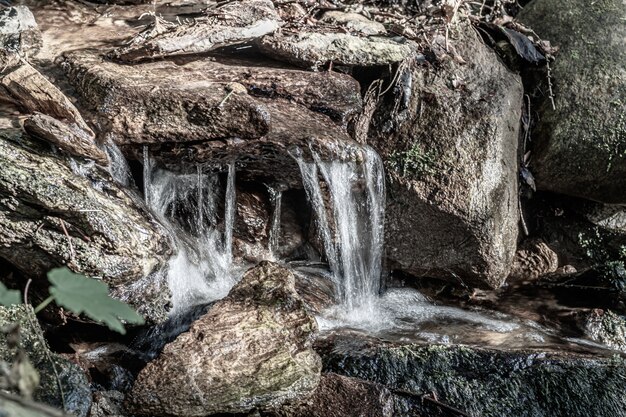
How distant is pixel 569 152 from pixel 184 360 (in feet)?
12.5

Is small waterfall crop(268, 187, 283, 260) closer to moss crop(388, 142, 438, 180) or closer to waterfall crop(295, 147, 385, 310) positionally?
waterfall crop(295, 147, 385, 310)

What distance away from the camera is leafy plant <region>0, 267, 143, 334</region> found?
1265 mm

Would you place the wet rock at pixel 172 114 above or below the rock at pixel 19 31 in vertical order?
below

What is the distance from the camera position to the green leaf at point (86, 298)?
4.15 feet

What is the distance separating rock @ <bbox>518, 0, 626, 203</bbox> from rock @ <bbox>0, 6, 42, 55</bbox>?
4388 mm

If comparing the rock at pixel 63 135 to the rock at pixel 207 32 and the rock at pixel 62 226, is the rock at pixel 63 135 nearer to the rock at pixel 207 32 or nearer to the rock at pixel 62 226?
the rock at pixel 62 226

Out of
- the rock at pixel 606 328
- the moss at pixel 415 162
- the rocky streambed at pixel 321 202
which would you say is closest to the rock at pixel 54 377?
the rocky streambed at pixel 321 202

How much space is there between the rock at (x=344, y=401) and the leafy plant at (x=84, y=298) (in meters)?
2.26

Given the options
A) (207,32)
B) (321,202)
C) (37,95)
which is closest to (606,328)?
(321,202)

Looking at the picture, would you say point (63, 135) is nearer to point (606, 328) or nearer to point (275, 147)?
point (275, 147)

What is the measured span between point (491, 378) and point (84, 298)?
9.90 feet

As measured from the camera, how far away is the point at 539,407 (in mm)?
3674

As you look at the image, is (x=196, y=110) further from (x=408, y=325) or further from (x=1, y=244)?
(x=408, y=325)

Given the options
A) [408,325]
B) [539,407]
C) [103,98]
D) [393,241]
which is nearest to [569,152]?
[393,241]
